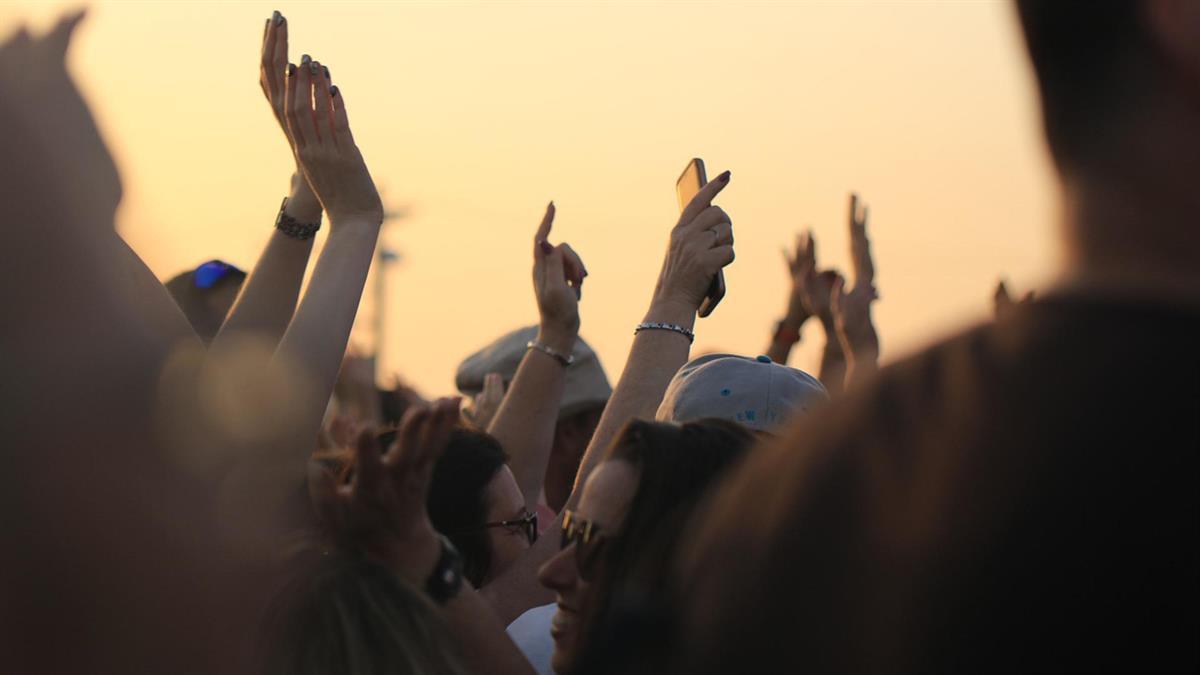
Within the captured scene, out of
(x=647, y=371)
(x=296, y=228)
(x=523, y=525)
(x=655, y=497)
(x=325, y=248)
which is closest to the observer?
(x=655, y=497)

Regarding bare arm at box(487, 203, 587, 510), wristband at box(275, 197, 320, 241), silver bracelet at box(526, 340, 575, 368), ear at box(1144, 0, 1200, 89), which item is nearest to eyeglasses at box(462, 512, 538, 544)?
bare arm at box(487, 203, 587, 510)

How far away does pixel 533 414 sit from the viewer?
4207 mm

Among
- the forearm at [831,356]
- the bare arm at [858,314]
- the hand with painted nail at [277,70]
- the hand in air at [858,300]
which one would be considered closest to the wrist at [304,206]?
the hand with painted nail at [277,70]

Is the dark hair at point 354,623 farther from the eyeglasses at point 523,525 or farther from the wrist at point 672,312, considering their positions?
the wrist at point 672,312

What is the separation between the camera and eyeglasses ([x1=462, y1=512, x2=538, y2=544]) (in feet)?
11.6

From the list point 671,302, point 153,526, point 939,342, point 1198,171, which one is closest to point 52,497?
point 153,526

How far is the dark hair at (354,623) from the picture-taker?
213 cm

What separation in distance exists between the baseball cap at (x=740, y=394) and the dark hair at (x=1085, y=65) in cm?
229

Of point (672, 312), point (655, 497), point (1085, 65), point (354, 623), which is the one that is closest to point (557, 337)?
point (672, 312)

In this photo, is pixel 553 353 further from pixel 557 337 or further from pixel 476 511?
pixel 476 511

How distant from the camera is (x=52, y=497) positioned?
1.89m

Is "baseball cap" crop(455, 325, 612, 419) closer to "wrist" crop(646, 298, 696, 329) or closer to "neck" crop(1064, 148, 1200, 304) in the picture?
"wrist" crop(646, 298, 696, 329)

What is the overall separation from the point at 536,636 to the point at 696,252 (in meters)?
1.18

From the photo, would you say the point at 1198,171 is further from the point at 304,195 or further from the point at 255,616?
the point at 304,195
